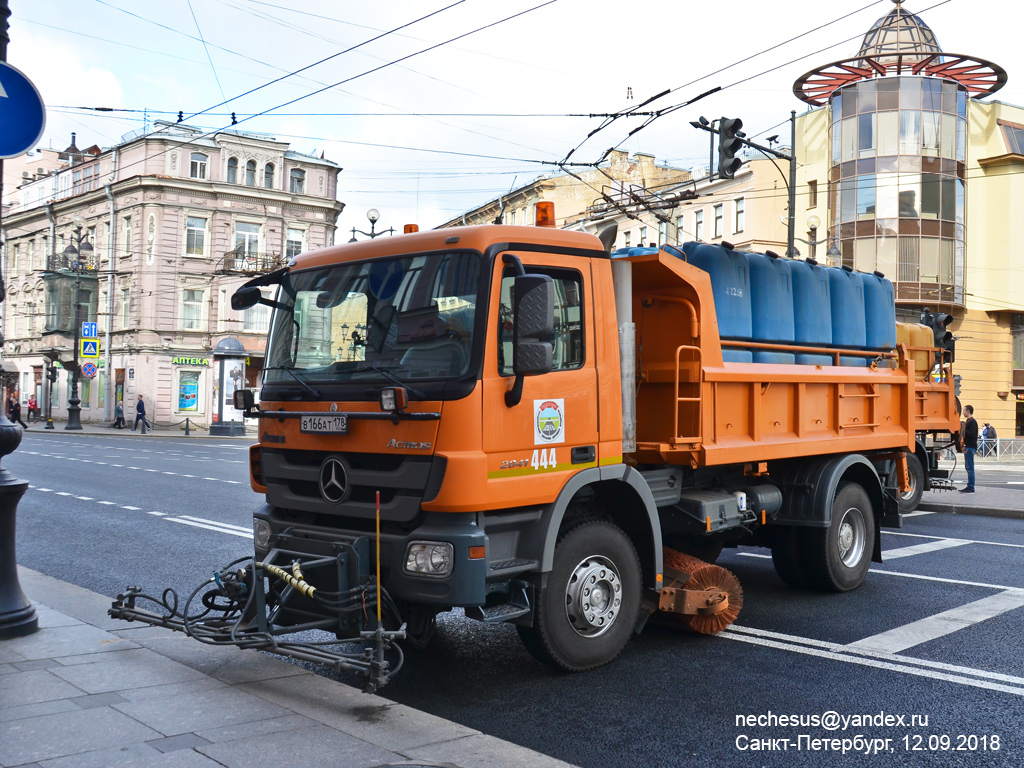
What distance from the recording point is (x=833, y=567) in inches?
322

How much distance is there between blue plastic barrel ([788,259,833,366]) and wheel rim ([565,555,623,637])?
3.19m

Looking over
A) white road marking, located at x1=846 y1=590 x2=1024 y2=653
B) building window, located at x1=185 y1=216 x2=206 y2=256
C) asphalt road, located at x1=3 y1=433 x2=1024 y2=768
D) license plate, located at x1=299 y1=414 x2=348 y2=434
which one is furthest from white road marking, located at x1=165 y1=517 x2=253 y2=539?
building window, located at x1=185 y1=216 x2=206 y2=256

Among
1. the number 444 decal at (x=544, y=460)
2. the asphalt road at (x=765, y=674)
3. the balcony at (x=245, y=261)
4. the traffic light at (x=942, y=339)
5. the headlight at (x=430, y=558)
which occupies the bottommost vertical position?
the asphalt road at (x=765, y=674)

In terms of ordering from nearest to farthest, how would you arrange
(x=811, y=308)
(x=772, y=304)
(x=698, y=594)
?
(x=698, y=594) → (x=772, y=304) → (x=811, y=308)

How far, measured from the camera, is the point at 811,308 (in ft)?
26.9

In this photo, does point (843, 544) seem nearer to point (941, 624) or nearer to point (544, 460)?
point (941, 624)

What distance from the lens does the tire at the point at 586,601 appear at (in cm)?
556

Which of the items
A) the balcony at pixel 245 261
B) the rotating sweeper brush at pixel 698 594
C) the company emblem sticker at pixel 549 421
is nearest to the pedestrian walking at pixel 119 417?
the balcony at pixel 245 261

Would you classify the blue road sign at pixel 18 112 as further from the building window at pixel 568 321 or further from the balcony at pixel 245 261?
the balcony at pixel 245 261

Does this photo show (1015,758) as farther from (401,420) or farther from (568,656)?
(401,420)

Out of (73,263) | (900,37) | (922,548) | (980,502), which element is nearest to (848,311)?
(922,548)

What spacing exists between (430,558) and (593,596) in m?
1.26

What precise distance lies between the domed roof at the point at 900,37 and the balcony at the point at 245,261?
101 feet

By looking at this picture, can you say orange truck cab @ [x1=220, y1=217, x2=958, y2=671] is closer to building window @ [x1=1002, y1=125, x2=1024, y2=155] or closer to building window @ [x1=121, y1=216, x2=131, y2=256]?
building window @ [x1=1002, y1=125, x2=1024, y2=155]
